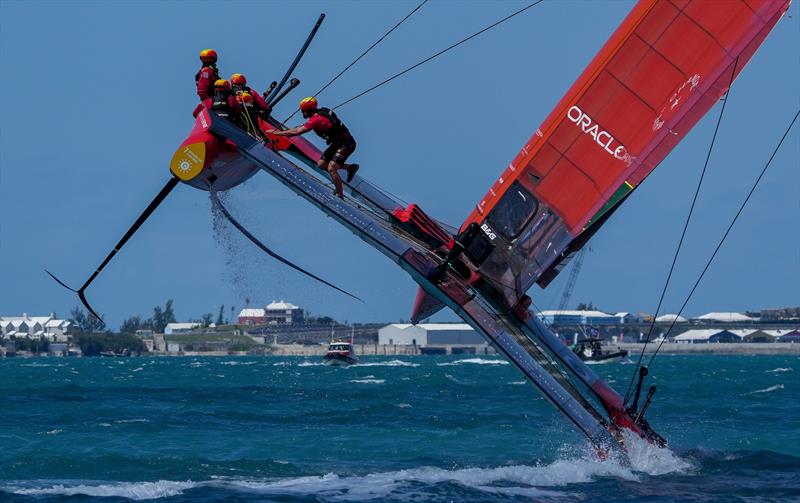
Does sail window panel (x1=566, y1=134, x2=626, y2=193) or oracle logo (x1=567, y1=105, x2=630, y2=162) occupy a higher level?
oracle logo (x1=567, y1=105, x2=630, y2=162)

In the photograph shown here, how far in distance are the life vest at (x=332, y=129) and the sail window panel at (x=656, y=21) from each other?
3460 mm

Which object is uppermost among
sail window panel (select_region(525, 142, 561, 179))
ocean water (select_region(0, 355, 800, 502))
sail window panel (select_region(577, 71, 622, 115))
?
sail window panel (select_region(577, 71, 622, 115))

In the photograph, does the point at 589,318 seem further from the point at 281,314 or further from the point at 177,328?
the point at 281,314

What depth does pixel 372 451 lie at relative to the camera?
70.9ft

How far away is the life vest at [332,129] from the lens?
1558 cm

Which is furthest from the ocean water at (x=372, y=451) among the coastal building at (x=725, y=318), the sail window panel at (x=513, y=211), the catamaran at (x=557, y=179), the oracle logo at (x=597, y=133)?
the coastal building at (x=725, y=318)

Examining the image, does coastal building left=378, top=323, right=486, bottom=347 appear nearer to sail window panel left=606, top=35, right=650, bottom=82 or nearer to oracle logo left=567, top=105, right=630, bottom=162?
oracle logo left=567, top=105, right=630, bottom=162

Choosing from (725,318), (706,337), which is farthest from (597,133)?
(725,318)

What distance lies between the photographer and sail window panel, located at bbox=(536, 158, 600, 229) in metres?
15.7

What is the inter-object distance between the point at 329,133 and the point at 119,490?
15.5 feet

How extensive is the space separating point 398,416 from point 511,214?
45.5 ft

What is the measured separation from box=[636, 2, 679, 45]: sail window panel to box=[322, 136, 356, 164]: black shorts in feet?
11.3

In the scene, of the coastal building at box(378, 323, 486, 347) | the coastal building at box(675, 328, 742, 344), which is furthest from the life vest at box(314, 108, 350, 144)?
the coastal building at box(675, 328, 742, 344)

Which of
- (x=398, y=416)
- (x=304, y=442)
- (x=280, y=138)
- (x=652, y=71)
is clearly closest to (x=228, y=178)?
(x=280, y=138)
